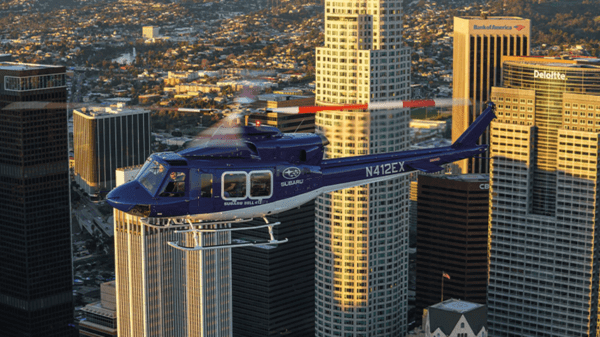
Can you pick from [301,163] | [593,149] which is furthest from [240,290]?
[301,163]

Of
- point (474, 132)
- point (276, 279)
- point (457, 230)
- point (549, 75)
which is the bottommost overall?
point (276, 279)

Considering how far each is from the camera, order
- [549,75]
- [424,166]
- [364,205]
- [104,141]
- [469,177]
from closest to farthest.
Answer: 1. [424,166]
2. [364,205]
3. [549,75]
4. [469,177]
5. [104,141]

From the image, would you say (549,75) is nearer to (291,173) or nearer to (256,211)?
(291,173)

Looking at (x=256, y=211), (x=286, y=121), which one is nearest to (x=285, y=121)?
(x=286, y=121)

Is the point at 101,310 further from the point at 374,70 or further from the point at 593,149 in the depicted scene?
the point at 593,149

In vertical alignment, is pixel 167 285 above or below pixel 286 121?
below

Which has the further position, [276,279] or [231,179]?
[276,279]
